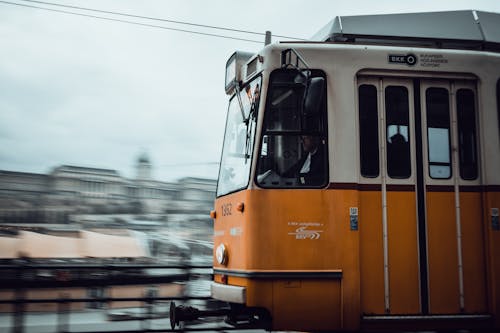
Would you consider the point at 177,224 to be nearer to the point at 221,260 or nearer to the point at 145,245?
the point at 145,245

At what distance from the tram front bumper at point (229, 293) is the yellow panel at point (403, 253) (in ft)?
5.23

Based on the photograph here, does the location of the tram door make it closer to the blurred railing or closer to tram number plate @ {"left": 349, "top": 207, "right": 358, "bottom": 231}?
tram number plate @ {"left": 349, "top": 207, "right": 358, "bottom": 231}

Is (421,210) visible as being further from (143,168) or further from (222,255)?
(143,168)

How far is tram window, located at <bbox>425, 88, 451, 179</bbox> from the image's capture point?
262 inches

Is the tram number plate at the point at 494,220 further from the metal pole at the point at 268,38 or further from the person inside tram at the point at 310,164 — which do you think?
the metal pole at the point at 268,38

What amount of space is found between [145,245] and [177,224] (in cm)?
99

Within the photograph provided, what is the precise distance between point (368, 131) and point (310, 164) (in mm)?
782

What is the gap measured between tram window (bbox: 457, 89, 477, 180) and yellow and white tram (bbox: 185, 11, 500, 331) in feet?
0.05

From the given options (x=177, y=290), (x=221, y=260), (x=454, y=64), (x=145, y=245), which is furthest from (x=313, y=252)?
(x=145, y=245)

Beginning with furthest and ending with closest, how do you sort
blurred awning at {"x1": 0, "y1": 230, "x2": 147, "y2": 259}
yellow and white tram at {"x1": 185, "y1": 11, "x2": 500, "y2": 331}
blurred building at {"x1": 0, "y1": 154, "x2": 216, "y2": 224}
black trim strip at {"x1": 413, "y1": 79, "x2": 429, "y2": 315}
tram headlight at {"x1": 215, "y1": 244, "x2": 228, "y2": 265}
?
blurred building at {"x1": 0, "y1": 154, "x2": 216, "y2": 224}
blurred awning at {"x1": 0, "y1": 230, "x2": 147, "y2": 259}
tram headlight at {"x1": 215, "y1": 244, "x2": 228, "y2": 265}
black trim strip at {"x1": 413, "y1": 79, "x2": 429, "y2": 315}
yellow and white tram at {"x1": 185, "y1": 11, "x2": 500, "y2": 331}

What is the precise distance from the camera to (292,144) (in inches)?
250

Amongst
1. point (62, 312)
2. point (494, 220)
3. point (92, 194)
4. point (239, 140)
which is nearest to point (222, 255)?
point (239, 140)

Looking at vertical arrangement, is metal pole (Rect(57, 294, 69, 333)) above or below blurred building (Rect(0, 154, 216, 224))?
below

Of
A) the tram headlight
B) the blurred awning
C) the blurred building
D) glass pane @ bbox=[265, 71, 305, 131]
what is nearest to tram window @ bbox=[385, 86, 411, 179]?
glass pane @ bbox=[265, 71, 305, 131]
